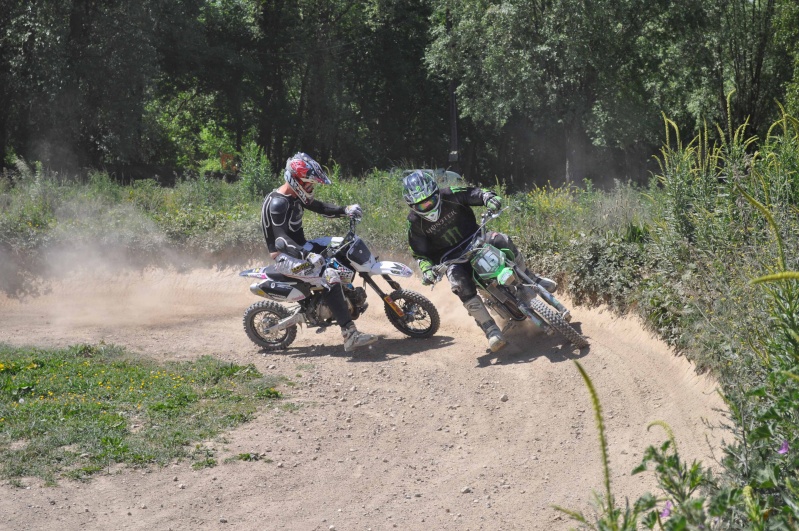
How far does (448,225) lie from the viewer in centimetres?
1075

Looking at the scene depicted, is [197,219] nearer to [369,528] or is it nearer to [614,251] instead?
[614,251]

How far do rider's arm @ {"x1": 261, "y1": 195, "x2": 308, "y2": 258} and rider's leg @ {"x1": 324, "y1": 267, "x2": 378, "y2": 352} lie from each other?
0.47 metres

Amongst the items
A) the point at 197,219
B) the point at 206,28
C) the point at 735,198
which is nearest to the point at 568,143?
the point at 206,28

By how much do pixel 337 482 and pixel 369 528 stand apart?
91cm

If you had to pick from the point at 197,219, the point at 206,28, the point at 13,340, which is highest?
the point at 206,28

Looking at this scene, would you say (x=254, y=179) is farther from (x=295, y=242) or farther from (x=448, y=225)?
(x=448, y=225)

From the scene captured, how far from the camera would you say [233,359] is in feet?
38.3

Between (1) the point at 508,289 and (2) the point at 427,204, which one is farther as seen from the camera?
(2) the point at 427,204

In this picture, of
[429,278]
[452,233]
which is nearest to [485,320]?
[429,278]

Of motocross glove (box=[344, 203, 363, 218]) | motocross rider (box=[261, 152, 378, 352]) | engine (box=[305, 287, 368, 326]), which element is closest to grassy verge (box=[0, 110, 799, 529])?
engine (box=[305, 287, 368, 326])

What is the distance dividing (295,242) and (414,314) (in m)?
1.80

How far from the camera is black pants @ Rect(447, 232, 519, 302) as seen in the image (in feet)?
33.8

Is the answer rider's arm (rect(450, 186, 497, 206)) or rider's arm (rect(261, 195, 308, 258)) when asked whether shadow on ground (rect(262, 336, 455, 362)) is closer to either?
rider's arm (rect(261, 195, 308, 258))

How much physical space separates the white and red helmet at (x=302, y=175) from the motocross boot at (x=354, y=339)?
1.78 metres
